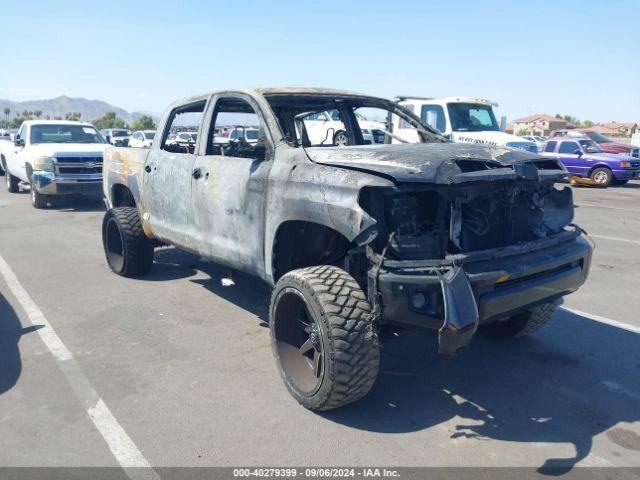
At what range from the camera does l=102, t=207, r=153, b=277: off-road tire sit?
5.90 meters

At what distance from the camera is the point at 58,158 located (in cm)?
1148

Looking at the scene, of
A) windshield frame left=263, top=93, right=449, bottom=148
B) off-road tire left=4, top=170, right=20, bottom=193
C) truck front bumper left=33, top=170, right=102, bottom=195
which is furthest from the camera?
off-road tire left=4, top=170, right=20, bottom=193

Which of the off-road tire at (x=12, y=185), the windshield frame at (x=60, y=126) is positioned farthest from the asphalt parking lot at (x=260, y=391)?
the off-road tire at (x=12, y=185)

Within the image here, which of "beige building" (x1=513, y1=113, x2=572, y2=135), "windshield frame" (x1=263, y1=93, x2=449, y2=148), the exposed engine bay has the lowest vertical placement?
"beige building" (x1=513, y1=113, x2=572, y2=135)

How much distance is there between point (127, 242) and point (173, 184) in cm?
126

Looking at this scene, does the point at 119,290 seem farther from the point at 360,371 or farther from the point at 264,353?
the point at 360,371

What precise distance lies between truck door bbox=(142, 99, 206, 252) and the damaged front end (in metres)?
2.27

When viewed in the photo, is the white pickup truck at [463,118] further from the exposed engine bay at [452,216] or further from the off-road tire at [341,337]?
the off-road tire at [341,337]

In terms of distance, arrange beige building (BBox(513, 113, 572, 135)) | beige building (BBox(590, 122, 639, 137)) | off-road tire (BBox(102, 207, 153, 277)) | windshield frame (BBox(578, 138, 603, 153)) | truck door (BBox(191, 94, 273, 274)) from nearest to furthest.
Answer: truck door (BBox(191, 94, 273, 274))
off-road tire (BBox(102, 207, 153, 277))
windshield frame (BBox(578, 138, 603, 153))
beige building (BBox(590, 122, 639, 137))
beige building (BBox(513, 113, 572, 135))

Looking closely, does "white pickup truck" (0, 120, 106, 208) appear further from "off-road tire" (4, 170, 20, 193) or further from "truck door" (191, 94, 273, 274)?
"truck door" (191, 94, 273, 274)

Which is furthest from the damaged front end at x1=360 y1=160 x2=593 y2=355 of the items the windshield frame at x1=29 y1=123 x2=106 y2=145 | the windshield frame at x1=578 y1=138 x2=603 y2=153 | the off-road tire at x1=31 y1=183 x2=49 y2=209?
the windshield frame at x1=578 y1=138 x2=603 y2=153

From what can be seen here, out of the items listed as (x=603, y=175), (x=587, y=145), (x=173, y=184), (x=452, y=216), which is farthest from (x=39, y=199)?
(x=587, y=145)

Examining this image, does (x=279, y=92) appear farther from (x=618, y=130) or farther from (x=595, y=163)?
(x=618, y=130)

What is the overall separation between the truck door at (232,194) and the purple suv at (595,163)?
1552 centimetres
